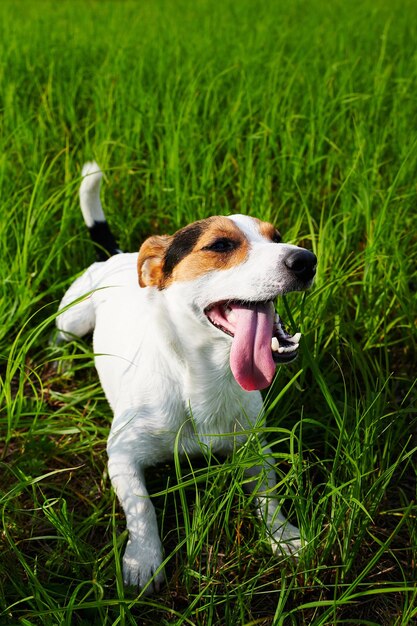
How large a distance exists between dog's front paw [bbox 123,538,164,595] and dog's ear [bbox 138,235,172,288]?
0.90 m

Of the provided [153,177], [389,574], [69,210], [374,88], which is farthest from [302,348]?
[374,88]

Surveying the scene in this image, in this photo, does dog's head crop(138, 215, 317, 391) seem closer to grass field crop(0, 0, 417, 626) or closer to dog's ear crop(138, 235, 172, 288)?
dog's ear crop(138, 235, 172, 288)

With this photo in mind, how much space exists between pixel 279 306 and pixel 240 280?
0.81 metres

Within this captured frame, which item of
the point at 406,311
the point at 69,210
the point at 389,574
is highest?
the point at 69,210

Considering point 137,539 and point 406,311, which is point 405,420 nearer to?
point 406,311

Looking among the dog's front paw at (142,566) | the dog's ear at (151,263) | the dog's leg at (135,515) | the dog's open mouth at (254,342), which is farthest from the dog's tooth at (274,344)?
the dog's front paw at (142,566)

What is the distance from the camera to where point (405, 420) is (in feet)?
8.79

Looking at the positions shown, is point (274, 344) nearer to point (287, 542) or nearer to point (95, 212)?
point (287, 542)

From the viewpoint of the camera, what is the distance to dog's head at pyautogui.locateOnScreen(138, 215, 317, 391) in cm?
199

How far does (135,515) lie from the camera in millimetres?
2164

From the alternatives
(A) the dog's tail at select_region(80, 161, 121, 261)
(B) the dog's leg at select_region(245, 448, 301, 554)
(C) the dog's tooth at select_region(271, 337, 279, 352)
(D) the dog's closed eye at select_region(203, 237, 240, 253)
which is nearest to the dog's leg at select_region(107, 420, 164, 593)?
(B) the dog's leg at select_region(245, 448, 301, 554)

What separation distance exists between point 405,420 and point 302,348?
57cm

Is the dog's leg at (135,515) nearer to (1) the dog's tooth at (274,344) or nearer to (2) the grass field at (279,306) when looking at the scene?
(2) the grass field at (279,306)

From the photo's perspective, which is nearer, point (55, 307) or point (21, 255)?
point (21, 255)
